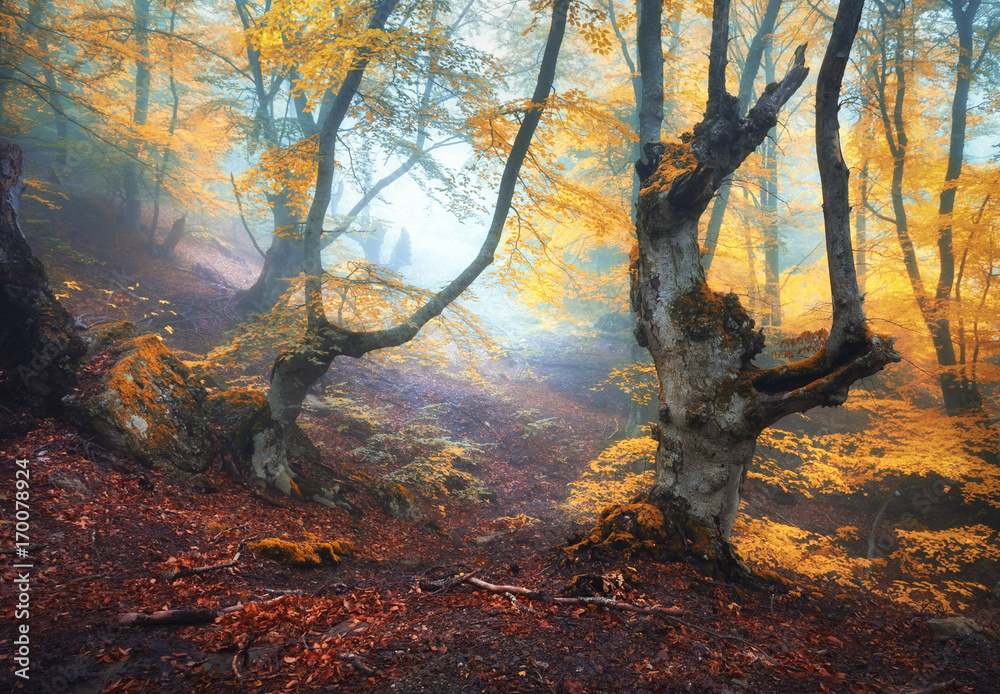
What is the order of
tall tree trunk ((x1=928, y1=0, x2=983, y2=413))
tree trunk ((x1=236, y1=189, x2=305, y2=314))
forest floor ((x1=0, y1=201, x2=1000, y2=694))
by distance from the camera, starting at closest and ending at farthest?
forest floor ((x1=0, y1=201, x2=1000, y2=694)) < tall tree trunk ((x1=928, y1=0, x2=983, y2=413)) < tree trunk ((x1=236, y1=189, x2=305, y2=314))

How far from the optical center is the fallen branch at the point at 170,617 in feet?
8.15

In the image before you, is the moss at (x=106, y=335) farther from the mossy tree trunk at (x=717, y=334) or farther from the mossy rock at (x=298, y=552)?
the mossy tree trunk at (x=717, y=334)

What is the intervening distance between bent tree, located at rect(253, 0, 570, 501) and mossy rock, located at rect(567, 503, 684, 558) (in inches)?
133

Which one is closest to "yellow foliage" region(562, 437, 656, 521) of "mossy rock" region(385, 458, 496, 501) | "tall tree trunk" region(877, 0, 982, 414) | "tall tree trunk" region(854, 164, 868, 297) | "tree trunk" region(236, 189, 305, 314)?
"mossy rock" region(385, 458, 496, 501)

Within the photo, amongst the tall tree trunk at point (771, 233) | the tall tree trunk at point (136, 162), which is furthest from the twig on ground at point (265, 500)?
the tall tree trunk at point (136, 162)

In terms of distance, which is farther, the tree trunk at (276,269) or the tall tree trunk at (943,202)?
the tree trunk at (276,269)

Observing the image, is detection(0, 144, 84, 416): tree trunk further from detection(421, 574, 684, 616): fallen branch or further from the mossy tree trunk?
the mossy tree trunk

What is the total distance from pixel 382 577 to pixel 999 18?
47.5ft

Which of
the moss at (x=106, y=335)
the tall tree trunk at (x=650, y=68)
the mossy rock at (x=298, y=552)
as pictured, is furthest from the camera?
the moss at (x=106, y=335)

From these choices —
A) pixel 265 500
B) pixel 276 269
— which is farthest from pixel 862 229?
pixel 276 269

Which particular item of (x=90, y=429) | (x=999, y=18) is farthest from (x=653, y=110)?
(x=999, y=18)

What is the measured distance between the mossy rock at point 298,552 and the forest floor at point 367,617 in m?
0.12

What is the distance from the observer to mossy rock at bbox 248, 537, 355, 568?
3.92 meters

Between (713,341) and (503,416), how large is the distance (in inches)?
359
